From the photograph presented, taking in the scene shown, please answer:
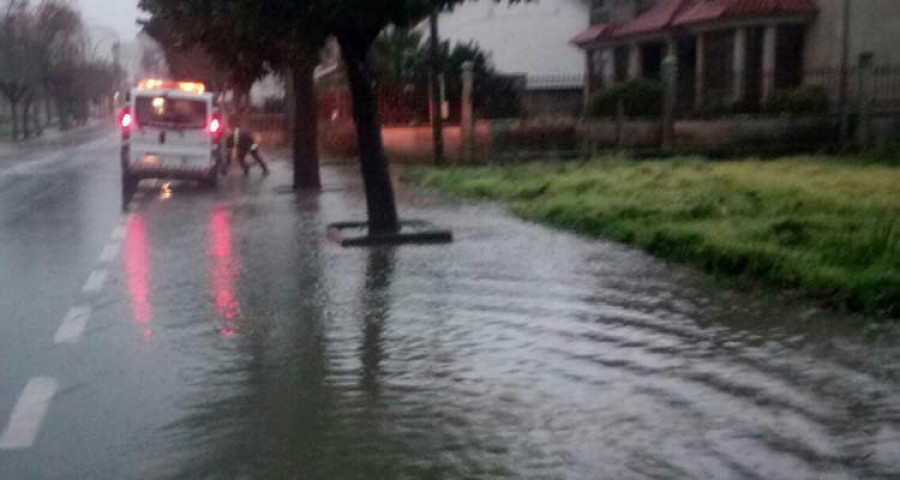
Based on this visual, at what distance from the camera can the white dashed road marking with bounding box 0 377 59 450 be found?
7418 millimetres

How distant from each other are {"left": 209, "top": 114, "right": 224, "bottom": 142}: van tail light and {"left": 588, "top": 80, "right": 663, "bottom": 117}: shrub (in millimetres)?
9998

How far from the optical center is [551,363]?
30.3ft

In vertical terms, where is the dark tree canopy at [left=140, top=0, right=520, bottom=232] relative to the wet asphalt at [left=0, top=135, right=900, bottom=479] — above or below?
above

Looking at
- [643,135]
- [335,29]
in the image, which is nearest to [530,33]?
[643,135]

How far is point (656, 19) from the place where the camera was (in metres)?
41.0

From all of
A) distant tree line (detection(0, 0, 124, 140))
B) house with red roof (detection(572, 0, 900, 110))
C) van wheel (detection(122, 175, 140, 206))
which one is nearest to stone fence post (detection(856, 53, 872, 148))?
house with red roof (detection(572, 0, 900, 110))

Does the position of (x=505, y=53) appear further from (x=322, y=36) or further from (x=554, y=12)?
(x=322, y=36)

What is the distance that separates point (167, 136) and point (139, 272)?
1158 centimetres

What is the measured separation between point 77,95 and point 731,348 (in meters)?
86.3

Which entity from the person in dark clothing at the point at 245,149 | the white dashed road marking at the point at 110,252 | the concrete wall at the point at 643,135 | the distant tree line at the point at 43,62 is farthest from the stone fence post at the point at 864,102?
the distant tree line at the point at 43,62

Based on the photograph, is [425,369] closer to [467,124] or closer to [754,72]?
[467,124]

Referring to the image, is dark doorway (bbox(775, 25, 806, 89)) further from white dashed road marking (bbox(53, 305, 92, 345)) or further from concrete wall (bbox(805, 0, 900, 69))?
white dashed road marking (bbox(53, 305, 92, 345))

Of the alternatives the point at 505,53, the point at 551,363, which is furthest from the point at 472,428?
the point at 505,53

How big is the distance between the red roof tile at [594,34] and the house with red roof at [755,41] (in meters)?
0.28
